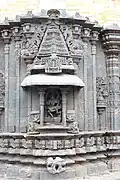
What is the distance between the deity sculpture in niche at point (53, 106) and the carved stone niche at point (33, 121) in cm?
23

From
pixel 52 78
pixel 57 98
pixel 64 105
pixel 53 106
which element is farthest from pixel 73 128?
pixel 52 78

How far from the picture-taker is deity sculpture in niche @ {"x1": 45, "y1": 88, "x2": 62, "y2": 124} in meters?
7.65

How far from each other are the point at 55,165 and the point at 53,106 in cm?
170

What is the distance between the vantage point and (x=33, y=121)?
7.61 meters

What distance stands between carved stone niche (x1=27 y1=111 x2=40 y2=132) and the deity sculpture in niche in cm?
23

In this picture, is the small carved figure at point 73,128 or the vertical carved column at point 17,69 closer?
the small carved figure at point 73,128

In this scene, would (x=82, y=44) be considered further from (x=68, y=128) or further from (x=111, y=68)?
(x=68, y=128)

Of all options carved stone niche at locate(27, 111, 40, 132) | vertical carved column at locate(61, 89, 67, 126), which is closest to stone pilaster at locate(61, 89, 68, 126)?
vertical carved column at locate(61, 89, 67, 126)

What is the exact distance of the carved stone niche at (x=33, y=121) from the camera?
7.34 meters

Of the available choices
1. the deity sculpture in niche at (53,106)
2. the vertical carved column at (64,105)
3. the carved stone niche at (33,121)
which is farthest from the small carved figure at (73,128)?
the carved stone niche at (33,121)

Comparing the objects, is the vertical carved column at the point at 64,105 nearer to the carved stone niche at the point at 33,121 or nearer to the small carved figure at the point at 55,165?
the carved stone niche at the point at 33,121

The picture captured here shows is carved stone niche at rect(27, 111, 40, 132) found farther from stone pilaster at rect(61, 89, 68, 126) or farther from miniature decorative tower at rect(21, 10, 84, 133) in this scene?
stone pilaster at rect(61, 89, 68, 126)

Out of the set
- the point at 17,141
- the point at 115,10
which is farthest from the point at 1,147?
the point at 115,10

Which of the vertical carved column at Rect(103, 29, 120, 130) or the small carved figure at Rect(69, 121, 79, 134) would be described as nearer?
the small carved figure at Rect(69, 121, 79, 134)
